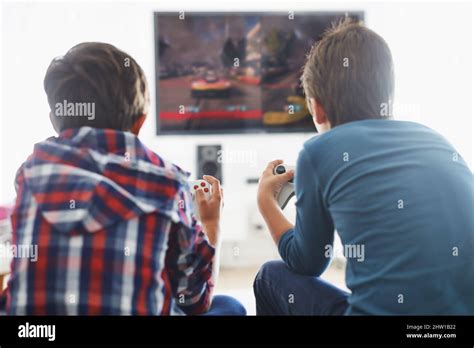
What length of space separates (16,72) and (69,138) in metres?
0.85

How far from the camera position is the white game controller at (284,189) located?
1161 millimetres

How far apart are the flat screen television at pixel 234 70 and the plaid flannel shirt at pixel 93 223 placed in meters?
1.54

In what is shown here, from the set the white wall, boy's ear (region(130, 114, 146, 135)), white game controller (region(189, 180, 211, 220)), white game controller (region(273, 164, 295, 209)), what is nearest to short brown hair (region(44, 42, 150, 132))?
boy's ear (region(130, 114, 146, 135))

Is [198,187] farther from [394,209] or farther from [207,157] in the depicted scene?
[207,157]

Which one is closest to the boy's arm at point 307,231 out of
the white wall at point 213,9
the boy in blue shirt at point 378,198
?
the boy in blue shirt at point 378,198

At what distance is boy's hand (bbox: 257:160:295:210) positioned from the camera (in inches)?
43.9

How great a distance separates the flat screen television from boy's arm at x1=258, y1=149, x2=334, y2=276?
1.47 meters

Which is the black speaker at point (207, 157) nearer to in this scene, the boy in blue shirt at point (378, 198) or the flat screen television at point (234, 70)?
the flat screen television at point (234, 70)

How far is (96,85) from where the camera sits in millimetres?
905

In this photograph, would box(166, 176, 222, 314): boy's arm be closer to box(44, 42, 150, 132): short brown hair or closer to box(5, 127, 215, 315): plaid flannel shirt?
box(5, 127, 215, 315): plaid flannel shirt

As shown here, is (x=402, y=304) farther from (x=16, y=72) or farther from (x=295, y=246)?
(x=16, y=72)

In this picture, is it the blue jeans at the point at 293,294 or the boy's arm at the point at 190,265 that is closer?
the boy's arm at the point at 190,265

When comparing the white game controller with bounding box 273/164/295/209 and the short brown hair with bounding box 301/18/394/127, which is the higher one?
the short brown hair with bounding box 301/18/394/127
